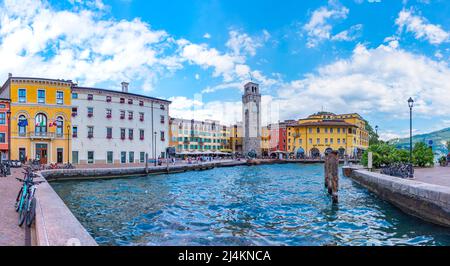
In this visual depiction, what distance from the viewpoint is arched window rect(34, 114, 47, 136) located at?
125ft

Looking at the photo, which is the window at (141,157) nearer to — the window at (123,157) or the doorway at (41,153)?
the window at (123,157)

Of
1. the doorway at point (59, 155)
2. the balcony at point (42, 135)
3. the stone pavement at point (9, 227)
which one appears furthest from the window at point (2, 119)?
the stone pavement at point (9, 227)

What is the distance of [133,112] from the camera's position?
48.0 metres

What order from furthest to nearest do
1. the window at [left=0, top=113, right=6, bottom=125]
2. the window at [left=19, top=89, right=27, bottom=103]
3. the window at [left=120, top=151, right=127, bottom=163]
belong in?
the window at [left=120, top=151, right=127, bottom=163], the window at [left=19, top=89, right=27, bottom=103], the window at [left=0, top=113, right=6, bottom=125]

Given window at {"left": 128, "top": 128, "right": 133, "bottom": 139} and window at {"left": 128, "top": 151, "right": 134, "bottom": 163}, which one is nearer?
window at {"left": 128, "top": 128, "right": 133, "bottom": 139}

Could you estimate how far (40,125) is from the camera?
1491 inches

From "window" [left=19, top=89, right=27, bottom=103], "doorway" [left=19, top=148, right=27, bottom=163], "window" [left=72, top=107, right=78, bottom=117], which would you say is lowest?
"doorway" [left=19, top=148, right=27, bottom=163]

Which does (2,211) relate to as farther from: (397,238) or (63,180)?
(63,180)

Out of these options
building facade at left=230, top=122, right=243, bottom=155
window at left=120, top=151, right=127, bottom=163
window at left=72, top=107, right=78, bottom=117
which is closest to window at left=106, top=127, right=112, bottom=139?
window at left=120, top=151, right=127, bottom=163

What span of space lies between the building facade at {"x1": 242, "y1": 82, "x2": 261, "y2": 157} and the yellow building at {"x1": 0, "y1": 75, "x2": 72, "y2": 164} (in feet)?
180

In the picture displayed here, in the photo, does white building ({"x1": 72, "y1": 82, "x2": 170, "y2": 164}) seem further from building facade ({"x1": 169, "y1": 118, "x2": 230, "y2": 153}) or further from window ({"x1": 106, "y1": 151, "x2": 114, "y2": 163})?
building facade ({"x1": 169, "y1": 118, "x2": 230, "y2": 153})

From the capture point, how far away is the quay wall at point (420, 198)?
10852mm
